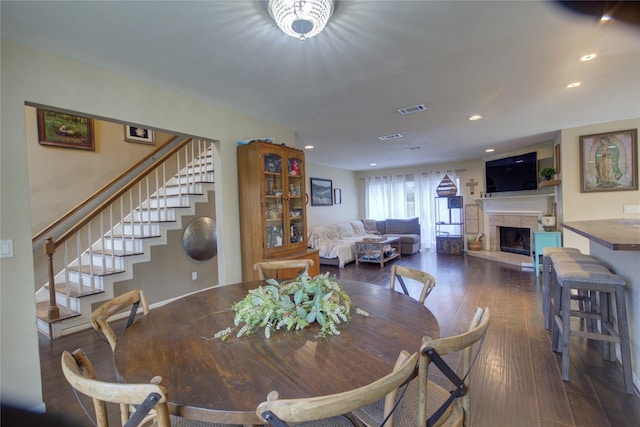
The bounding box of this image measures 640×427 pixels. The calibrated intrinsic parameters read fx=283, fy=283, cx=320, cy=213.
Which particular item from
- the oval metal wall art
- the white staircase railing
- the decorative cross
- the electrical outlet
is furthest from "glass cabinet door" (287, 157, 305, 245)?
the decorative cross

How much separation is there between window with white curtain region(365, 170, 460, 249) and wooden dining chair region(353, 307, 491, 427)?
718 cm

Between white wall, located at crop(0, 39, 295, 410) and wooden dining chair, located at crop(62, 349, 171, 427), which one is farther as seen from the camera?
white wall, located at crop(0, 39, 295, 410)

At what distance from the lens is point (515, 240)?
6449 mm

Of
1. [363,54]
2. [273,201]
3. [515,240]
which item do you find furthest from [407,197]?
[363,54]

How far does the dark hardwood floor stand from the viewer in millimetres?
1705

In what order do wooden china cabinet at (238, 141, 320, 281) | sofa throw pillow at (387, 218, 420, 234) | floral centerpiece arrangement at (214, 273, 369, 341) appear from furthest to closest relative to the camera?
sofa throw pillow at (387, 218, 420, 234)
wooden china cabinet at (238, 141, 320, 281)
floral centerpiece arrangement at (214, 273, 369, 341)

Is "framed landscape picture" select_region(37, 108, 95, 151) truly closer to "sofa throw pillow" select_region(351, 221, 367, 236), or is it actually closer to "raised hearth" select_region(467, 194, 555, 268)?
"sofa throw pillow" select_region(351, 221, 367, 236)

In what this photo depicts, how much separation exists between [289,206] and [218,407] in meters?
2.67

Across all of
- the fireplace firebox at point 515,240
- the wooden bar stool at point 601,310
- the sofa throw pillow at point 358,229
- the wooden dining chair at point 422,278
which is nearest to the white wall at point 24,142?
the wooden dining chair at point 422,278

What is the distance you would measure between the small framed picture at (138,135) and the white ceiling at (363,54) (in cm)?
205

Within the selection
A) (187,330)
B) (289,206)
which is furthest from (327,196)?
(187,330)

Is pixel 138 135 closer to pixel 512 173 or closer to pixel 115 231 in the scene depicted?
pixel 115 231

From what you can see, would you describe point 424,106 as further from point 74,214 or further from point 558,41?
point 74,214

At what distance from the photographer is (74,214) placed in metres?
3.41
